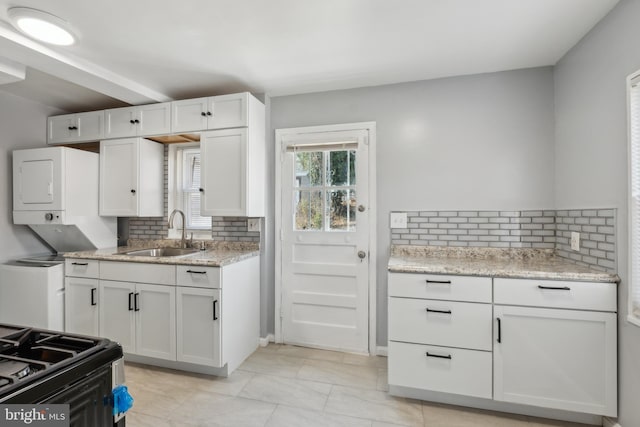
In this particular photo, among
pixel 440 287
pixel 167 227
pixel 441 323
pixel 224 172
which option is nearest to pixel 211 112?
pixel 224 172

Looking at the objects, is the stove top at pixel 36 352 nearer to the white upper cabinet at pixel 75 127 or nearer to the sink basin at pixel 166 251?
the sink basin at pixel 166 251

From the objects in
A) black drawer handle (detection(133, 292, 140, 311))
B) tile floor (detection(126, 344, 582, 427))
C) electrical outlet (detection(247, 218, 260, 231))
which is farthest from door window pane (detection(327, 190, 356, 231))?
black drawer handle (detection(133, 292, 140, 311))

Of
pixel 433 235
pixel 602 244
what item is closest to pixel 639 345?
pixel 602 244

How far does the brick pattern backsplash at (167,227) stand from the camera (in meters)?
2.97

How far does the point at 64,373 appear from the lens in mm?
708

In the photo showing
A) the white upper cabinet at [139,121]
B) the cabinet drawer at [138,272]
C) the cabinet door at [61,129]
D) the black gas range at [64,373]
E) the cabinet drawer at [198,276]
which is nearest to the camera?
the black gas range at [64,373]

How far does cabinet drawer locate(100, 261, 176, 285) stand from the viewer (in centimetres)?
238

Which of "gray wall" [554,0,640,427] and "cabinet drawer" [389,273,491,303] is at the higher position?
"gray wall" [554,0,640,427]

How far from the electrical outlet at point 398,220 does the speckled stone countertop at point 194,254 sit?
127 centimetres

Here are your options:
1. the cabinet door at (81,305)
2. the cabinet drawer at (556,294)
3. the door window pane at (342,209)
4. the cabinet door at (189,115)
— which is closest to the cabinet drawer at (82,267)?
the cabinet door at (81,305)

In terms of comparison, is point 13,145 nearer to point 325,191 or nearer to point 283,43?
point 283,43

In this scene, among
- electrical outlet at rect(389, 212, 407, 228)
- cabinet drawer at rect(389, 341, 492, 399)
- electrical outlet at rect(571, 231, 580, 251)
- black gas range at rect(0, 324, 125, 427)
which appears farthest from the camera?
electrical outlet at rect(389, 212, 407, 228)

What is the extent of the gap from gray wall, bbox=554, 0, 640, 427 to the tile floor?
0.61 metres

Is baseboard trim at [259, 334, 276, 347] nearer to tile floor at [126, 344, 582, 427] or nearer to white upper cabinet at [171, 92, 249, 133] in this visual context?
tile floor at [126, 344, 582, 427]
